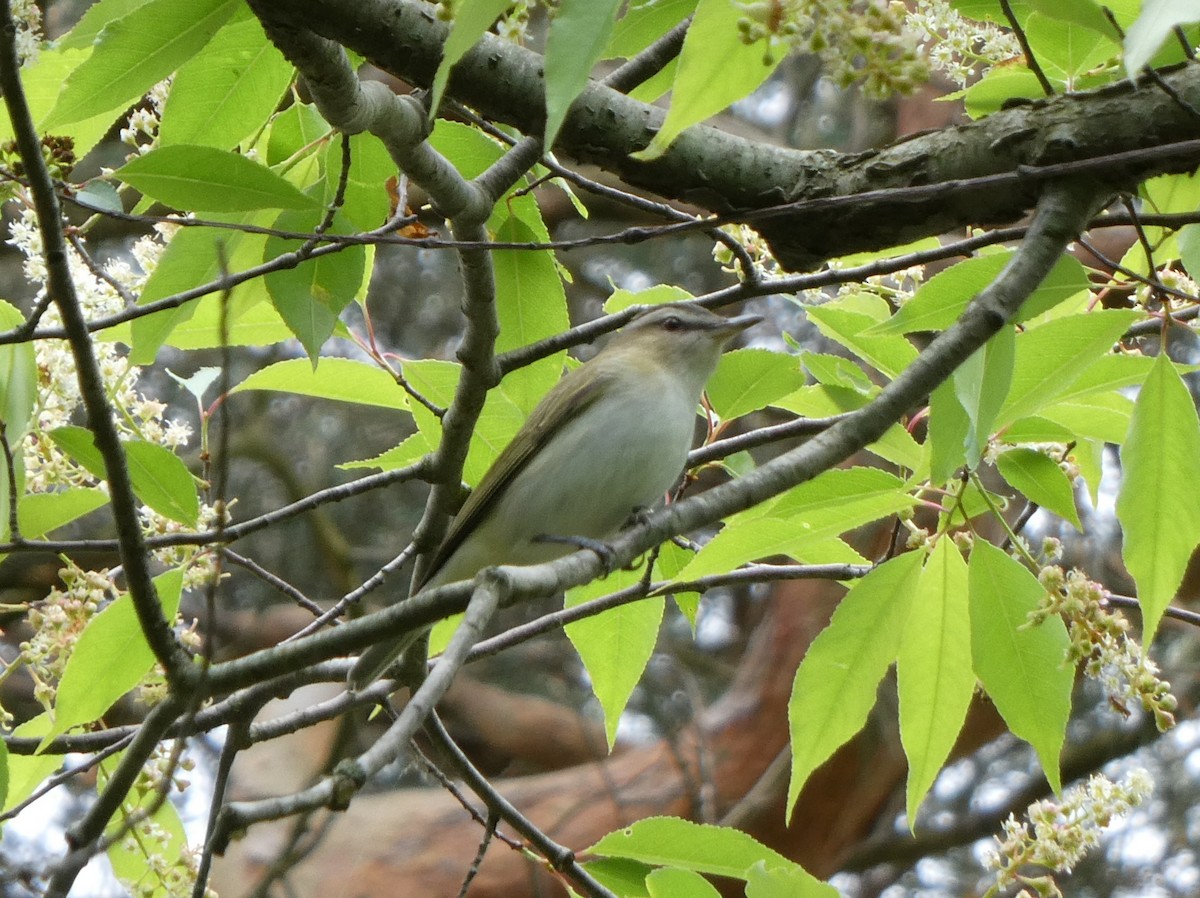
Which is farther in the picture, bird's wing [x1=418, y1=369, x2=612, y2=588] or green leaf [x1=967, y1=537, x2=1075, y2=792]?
bird's wing [x1=418, y1=369, x2=612, y2=588]

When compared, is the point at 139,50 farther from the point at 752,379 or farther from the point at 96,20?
the point at 752,379

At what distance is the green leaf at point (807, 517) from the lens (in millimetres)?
1902

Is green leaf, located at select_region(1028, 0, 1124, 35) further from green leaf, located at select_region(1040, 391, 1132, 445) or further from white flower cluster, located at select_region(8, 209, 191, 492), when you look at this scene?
white flower cluster, located at select_region(8, 209, 191, 492)

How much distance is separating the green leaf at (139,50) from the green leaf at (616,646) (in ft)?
4.37

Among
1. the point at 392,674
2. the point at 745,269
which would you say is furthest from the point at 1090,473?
the point at 392,674

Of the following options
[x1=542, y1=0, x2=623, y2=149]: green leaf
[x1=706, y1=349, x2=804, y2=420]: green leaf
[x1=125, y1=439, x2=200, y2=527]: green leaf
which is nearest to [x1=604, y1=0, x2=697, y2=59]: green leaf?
[x1=542, y1=0, x2=623, y2=149]: green leaf

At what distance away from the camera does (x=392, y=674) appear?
292 centimetres

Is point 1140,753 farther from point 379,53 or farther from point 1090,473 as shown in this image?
point 379,53

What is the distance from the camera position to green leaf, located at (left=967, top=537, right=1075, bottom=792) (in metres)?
1.97

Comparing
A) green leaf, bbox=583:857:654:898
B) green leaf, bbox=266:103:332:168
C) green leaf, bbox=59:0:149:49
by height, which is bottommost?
green leaf, bbox=583:857:654:898

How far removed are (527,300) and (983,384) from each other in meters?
1.09

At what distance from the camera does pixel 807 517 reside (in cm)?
195

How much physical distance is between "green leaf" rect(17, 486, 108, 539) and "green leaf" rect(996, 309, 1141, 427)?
5.47ft

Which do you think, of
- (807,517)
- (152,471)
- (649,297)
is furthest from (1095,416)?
(152,471)
